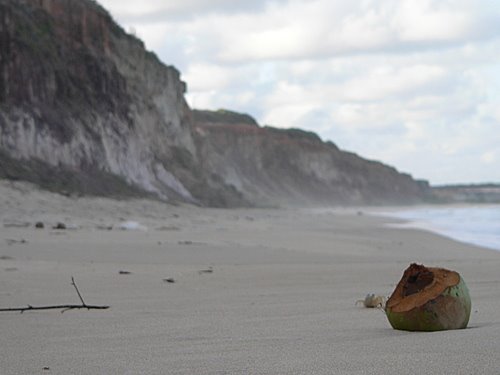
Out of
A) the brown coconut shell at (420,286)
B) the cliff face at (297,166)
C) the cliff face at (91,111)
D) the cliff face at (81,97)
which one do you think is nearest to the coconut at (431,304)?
the brown coconut shell at (420,286)

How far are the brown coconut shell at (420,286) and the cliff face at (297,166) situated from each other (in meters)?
58.9

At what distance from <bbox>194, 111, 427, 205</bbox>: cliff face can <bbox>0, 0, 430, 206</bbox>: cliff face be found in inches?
1057

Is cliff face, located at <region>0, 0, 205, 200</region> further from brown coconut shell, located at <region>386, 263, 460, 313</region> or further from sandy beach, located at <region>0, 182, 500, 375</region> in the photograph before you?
brown coconut shell, located at <region>386, 263, 460, 313</region>

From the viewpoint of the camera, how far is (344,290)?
5535mm

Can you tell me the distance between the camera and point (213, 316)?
4.08 m

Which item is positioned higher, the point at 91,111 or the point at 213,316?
the point at 91,111

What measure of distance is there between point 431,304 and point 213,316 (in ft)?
4.30

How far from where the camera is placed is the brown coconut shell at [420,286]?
3186mm

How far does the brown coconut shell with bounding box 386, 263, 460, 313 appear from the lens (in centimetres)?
319

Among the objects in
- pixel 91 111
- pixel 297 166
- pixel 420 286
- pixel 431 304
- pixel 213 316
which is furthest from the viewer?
pixel 297 166

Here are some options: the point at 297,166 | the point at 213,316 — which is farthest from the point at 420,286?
the point at 297,166

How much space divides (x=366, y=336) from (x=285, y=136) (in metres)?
75.6

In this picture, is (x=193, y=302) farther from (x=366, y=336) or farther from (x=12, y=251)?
(x=12, y=251)

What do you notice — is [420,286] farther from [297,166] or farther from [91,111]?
[297,166]
